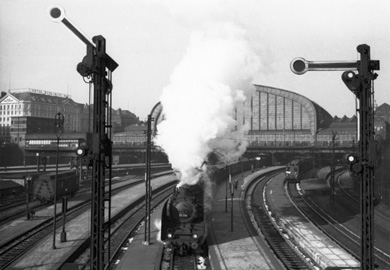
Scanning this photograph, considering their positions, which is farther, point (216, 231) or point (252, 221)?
point (252, 221)

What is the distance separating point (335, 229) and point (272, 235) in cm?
583

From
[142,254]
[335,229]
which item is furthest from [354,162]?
[335,229]

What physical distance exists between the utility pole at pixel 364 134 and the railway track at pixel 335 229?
1061cm

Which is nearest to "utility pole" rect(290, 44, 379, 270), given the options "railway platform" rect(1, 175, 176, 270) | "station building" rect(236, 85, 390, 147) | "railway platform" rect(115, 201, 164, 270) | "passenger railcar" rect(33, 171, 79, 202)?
"railway platform" rect(115, 201, 164, 270)

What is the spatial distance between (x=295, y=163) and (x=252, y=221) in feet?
84.3

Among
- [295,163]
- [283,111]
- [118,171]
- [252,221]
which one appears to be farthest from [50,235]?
[283,111]

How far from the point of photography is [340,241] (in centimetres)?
2542

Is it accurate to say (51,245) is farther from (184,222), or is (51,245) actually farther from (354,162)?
(354,162)

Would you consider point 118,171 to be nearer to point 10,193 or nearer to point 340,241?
point 10,193

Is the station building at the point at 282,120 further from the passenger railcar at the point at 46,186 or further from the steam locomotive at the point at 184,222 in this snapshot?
the steam locomotive at the point at 184,222

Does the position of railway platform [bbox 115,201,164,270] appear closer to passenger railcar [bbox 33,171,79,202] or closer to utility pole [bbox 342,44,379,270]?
utility pole [bbox 342,44,379,270]

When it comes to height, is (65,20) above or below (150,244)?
above

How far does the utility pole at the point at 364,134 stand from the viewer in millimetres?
11422

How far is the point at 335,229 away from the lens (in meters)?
29.2
